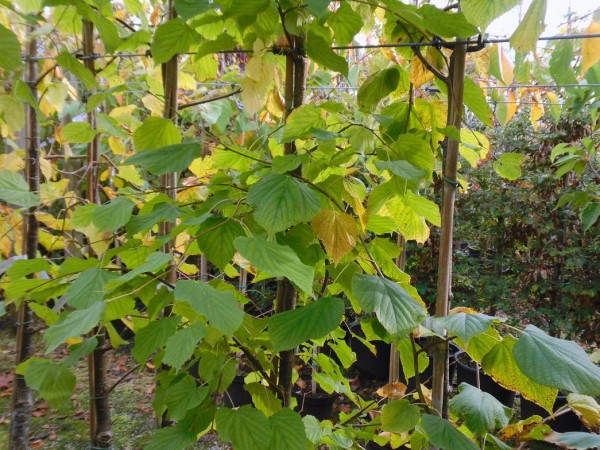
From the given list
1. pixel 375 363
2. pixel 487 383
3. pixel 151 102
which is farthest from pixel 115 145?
pixel 487 383

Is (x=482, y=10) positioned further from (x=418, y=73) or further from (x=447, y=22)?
(x=418, y=73)

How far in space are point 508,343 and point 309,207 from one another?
0.31 m

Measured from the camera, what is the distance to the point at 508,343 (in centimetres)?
53

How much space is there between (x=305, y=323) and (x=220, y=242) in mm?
149

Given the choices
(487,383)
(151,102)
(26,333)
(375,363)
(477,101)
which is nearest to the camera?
(477,101)

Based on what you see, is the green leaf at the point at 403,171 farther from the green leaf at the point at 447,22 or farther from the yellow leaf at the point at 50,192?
the yellow leaf at the point at 50,192

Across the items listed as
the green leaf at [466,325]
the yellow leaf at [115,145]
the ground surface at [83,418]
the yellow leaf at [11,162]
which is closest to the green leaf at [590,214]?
the green leaf at [466,325]

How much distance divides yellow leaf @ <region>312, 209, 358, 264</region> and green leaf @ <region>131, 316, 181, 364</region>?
234mm

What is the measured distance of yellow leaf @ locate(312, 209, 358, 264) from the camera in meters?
0.53

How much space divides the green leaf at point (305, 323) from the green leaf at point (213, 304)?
3.4 inches

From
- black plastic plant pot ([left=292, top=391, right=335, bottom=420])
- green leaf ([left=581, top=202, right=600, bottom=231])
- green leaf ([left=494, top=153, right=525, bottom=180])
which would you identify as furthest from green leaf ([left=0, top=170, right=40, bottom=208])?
black plastic plant pot ([left=292, top=391, right=335, bottom=420])

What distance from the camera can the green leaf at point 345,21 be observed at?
61 cm

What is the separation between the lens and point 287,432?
1.77ft

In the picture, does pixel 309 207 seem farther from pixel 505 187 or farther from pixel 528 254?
pixel 528 254
